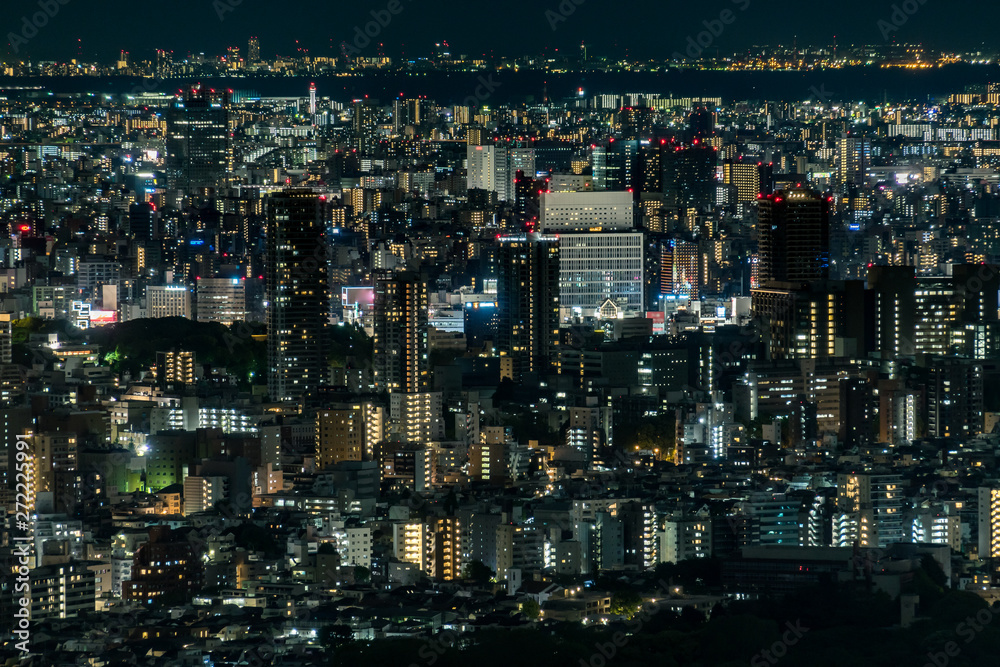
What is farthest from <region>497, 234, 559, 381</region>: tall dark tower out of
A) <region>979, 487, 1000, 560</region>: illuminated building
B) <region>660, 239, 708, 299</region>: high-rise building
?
<region>979, 487, 1000, 560</region>: illuminated building

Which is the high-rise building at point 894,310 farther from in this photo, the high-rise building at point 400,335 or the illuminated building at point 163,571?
the illuminated building at point 163,571

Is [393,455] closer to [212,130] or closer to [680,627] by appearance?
[680,627]

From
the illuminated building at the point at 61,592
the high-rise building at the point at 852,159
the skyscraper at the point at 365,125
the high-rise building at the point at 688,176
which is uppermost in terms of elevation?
the skyscraper at the point at 365,125

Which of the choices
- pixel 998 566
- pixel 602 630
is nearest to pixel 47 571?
pixel 602 630

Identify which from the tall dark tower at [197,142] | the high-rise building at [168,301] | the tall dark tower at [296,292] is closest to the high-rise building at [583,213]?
the high-rise building at [168,301]

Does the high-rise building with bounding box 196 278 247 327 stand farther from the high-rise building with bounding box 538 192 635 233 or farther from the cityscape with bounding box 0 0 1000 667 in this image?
the high-rise building with bounding box 538 192 635 233
